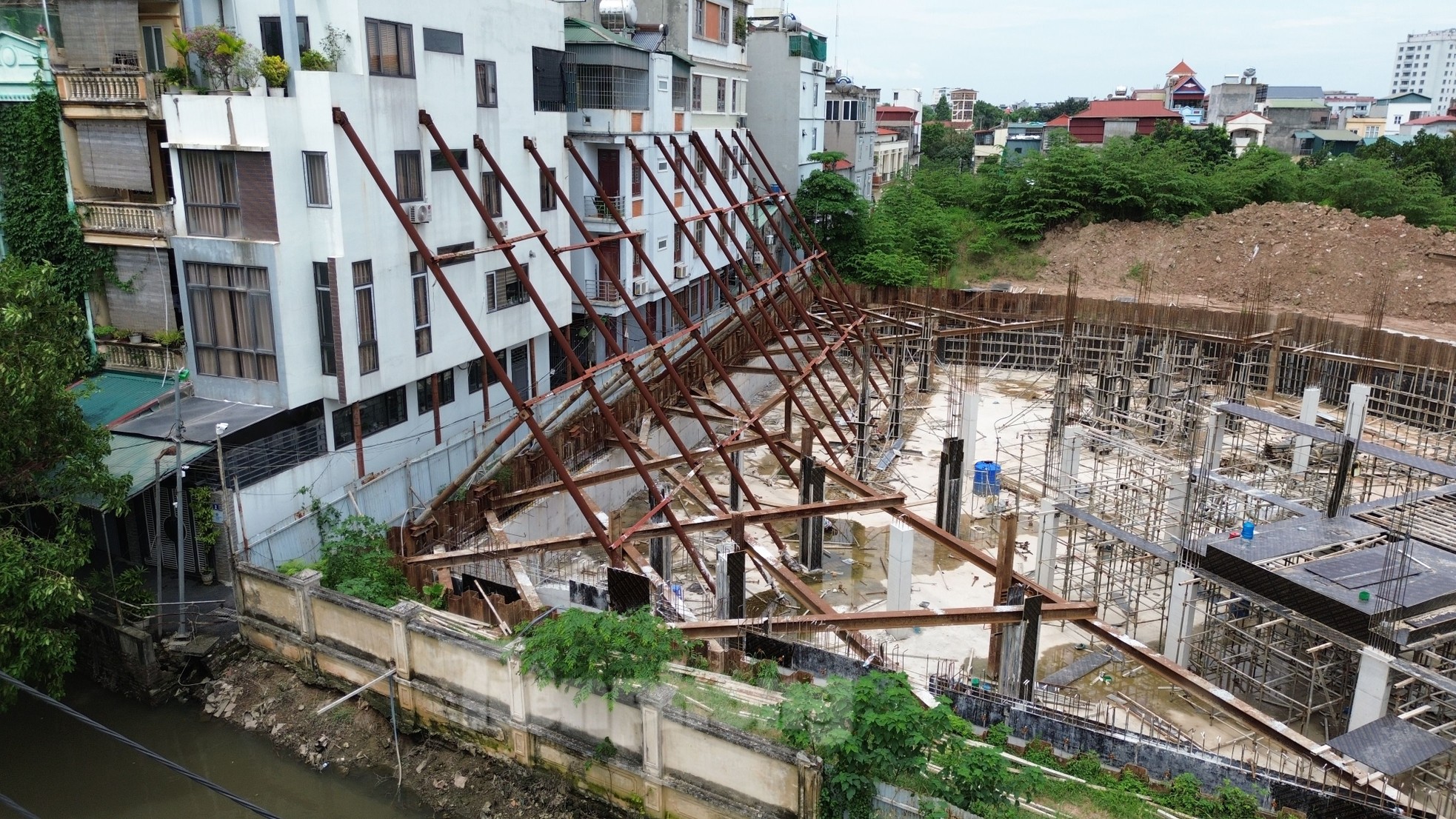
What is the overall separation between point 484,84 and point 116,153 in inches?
330

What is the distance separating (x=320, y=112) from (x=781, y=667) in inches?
549

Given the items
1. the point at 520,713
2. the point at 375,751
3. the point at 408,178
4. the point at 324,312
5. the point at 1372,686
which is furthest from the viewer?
the point at 408,178

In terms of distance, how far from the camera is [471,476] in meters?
21.5

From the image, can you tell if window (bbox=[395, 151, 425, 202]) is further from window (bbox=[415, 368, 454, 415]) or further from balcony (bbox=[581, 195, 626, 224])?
balcony (bbox=[581, 195, 626, 224])

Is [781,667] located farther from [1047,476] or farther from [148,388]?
[148,388]

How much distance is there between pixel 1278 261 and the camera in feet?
140

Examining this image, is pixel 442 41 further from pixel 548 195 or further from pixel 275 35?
pixel 548 195

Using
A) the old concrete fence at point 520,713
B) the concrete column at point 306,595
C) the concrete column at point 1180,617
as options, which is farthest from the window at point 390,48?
the concrete column at point 1180,617

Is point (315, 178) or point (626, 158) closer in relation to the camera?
point (315, 178)

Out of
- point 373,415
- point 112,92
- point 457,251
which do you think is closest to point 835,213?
point 457,251

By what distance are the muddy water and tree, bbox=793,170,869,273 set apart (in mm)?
34376

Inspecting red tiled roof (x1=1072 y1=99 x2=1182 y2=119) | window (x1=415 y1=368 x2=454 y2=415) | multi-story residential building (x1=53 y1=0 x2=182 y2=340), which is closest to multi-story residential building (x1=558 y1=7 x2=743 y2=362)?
window (x1=415 y1=368 x2=454 y2=415)

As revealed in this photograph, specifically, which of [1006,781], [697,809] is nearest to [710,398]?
[697,809]

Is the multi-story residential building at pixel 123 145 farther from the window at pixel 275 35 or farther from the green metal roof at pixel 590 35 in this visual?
the green metal roof at pixel 590 35
